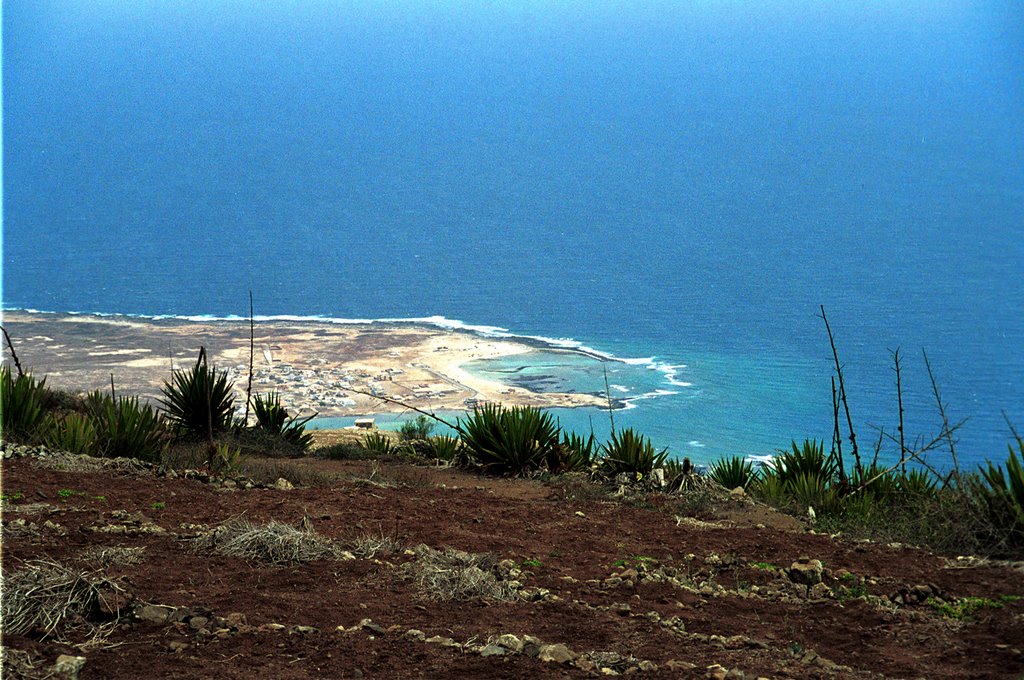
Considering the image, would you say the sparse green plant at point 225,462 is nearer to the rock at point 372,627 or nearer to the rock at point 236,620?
the rock at point 236,620

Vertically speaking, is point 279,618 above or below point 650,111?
below

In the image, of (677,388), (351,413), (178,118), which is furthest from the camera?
(178,118)

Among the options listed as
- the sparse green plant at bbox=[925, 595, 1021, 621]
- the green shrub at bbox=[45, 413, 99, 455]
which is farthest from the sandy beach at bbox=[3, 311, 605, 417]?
the sparse green plant at bbox=[925, 595, 1021, 621]

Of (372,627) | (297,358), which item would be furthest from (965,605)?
(297,358)

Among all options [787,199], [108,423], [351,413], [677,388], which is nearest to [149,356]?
[351,413]

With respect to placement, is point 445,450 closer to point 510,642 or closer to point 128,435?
point 128,435

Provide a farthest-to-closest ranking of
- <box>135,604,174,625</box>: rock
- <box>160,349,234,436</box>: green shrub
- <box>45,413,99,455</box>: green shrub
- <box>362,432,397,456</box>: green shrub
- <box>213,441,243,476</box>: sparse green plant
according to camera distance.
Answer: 1. <box>362,432,397,456</box>: green shrub
2. <box>160,349,234,436</box>: green shrub
3. <box>45,413,99,455</box>: green shrub
4. <box>213,441,243,476</box>: sparse green plant
5. <box>135,604,174,625</box>: rock

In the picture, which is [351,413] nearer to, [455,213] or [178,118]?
[455,213]

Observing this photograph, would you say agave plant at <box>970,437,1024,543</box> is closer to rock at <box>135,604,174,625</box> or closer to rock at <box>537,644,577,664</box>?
rock at <box>537,644,577,664</box>
